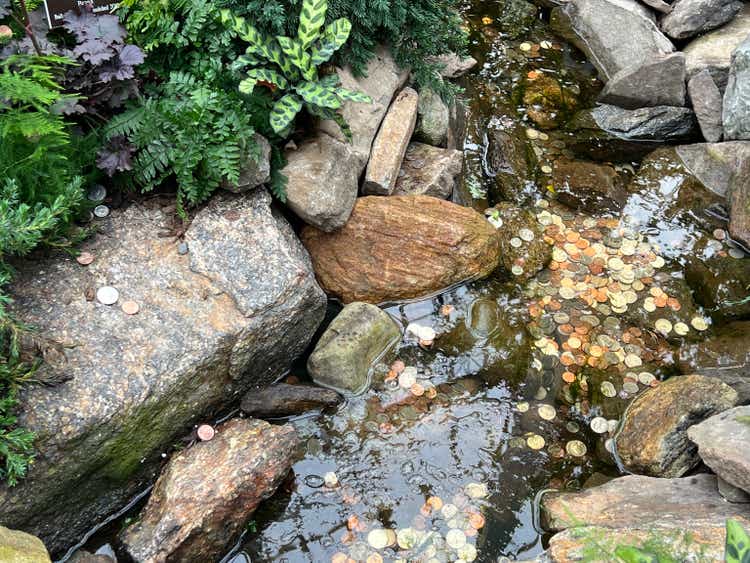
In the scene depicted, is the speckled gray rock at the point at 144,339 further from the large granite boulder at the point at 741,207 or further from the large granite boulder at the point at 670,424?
the large granite boulder at the point at 741,207

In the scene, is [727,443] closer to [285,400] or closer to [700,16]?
[285,400]

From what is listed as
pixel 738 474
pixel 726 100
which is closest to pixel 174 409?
pixel 738 474

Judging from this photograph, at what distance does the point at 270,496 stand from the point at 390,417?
903mm

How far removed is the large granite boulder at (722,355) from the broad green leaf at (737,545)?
2.48 m

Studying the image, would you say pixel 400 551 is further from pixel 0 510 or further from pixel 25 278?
pixel 25 278

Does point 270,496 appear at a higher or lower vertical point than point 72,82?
lower

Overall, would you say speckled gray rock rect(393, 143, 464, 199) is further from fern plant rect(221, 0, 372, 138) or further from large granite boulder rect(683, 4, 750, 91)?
large granite boulder rect(683, 4, 750, 91)

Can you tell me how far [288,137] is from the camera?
5.02 metres

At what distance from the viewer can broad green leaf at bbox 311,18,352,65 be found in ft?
15.4

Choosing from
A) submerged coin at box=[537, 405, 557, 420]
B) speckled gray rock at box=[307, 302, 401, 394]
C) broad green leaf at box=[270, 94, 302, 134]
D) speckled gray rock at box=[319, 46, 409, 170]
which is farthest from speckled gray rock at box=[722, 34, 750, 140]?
broad green leaf at box=[270, 94, 302, 134]

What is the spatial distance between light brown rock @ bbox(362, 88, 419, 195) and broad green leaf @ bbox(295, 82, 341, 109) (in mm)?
671

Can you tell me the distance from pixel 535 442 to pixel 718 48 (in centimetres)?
448

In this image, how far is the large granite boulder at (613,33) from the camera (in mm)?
6742

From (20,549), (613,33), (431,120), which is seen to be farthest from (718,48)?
(20,549)
